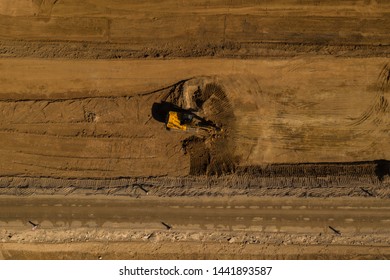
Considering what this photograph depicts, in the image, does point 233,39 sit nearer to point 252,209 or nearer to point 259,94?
point 259,94

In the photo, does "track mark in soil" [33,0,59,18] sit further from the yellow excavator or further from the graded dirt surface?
the graded dirt surface

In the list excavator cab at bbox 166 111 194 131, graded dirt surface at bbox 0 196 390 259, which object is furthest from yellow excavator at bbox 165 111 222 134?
graded dirt surface at bbox 0 196 390 259

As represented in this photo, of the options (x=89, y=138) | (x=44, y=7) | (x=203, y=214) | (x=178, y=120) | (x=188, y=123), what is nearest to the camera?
(x=178, y=120)

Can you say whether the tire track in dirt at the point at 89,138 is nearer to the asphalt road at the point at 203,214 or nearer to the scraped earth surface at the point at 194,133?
the scraped earth surface at the point at 194,133

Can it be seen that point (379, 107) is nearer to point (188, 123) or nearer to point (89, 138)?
point (188, 123)

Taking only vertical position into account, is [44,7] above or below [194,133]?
above

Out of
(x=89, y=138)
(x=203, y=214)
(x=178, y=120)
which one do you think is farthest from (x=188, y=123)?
(x=89, y=138)

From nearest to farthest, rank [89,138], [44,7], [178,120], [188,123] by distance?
[178,120], [188,123], [89,138], [44,7]
